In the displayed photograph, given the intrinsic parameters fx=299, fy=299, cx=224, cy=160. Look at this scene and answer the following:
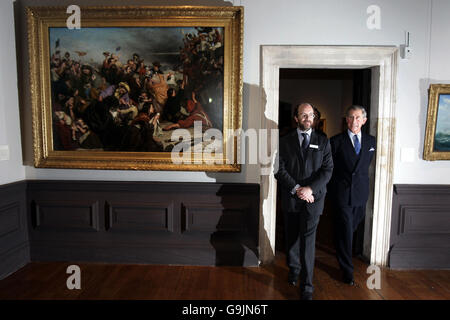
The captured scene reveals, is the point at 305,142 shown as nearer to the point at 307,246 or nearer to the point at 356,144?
the point at 356,144

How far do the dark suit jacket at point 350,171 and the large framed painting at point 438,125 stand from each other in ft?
2.97

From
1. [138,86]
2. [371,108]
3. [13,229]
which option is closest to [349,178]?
[371,108]

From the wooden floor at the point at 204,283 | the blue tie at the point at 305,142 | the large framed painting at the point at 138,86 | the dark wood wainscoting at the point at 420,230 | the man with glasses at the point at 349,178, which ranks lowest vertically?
the wooden floor at the point at 204,283

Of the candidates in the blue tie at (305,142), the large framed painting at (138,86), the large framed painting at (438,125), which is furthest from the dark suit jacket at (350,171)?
the large framed painting at (138,86)

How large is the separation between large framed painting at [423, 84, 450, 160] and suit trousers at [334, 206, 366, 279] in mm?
1253

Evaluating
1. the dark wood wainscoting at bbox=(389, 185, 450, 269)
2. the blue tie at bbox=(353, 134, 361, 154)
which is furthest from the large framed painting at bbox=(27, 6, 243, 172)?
the dark wood wainscoting at bbox=(389, 185, 450, 269)

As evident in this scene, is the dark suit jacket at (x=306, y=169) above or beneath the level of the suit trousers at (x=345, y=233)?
above

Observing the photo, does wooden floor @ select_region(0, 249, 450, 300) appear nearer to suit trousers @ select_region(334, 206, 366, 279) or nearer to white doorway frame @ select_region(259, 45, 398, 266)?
suit trousers @ select_region(334, 206, 366, 279)

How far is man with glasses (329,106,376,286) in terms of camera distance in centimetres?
333

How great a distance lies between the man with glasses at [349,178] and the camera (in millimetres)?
3333

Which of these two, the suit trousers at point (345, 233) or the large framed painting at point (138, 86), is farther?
the large framed painting at point (138, 86)

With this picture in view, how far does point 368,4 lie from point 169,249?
12.8 ft

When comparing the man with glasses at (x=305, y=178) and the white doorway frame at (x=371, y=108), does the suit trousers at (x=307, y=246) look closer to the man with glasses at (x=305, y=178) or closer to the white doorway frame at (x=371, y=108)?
the man with glasses at (x=305, y=178)

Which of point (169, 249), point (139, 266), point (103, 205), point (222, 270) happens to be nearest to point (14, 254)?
point (103, 205)
